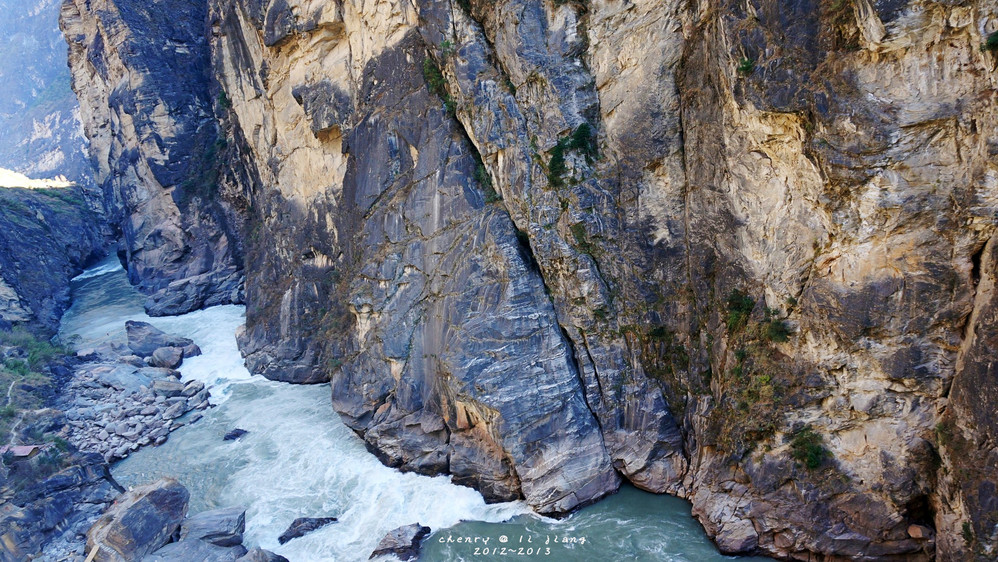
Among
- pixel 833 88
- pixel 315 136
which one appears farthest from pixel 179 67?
pixel 833 88

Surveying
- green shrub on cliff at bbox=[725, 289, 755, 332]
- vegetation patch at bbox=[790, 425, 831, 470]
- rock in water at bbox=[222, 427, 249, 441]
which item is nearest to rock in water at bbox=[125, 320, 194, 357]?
rock in water at bbox=[222, 427, 249, 441]

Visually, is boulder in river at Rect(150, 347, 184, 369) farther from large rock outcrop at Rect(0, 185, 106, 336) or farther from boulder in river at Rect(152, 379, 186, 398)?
large rock outcrop at Rect(0, 185, 106, 336)

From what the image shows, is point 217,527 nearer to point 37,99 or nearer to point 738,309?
point 738,309

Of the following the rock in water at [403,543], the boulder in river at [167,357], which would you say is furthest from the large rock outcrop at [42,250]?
the rock in water at [403,543]

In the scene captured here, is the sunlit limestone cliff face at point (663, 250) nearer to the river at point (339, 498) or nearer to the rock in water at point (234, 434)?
the river at point (339, 498)

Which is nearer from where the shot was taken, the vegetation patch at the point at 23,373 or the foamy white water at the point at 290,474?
the foamy white water at the point at 290,474

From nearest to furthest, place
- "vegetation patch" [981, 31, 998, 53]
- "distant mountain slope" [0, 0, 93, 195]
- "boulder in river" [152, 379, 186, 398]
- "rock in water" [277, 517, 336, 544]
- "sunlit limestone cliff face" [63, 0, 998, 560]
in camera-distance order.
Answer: "vegetation patch" [981, 31, 998, 53] → "sunlit limestone cliff face" [63, 0, 998, 560] → "rock in water" [277, 517, 336, 544] → "boulder in river" [152, 379, 186, 398] → "distant mountain slope" [0, 0, 93, 195]

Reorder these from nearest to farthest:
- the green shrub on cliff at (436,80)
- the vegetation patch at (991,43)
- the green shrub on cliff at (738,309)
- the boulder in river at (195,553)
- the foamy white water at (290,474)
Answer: the vegetation patch at (991,43), the green shrub on cliff at (738,309), the boulder in river at (195,553), the foamy white water at (290,474), the green shrub on cliff at (436,80)
